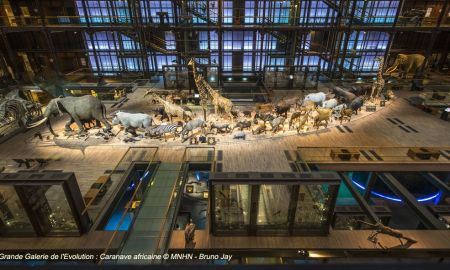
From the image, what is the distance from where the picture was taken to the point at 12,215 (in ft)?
26.6

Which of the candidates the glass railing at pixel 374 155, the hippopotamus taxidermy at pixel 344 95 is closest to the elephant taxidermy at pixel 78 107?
the glass railing at pixel 374 155

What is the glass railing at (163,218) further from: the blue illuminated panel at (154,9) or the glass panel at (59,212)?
the blue illuminated panel at (154,9)

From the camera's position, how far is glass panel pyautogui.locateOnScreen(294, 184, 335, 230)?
318 inches

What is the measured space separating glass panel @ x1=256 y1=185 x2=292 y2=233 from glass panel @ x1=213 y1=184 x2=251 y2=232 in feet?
1.46

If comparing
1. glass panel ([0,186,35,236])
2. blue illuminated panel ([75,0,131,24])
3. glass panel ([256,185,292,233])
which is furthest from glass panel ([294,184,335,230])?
blue illuminated panel ([75,0,131,24])

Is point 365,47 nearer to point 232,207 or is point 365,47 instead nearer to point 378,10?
point 378,10

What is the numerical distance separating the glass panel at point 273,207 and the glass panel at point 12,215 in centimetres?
744

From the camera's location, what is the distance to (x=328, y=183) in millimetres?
7863

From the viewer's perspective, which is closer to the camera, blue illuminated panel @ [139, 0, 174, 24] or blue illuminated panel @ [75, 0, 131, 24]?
blue illuminated panel @ [75, 0, 131, 24]

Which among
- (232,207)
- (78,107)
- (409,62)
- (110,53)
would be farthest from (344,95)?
(110,53)

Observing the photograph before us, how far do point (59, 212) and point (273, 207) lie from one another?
693 centimetres

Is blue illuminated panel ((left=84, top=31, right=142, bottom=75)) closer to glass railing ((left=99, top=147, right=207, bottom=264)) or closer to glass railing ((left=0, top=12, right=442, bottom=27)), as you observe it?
glass railing ((left=0, top=12, right=442, bottom=27))

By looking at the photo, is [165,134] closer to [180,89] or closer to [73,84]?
[180,89]

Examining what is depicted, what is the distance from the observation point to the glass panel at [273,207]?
806 cm
